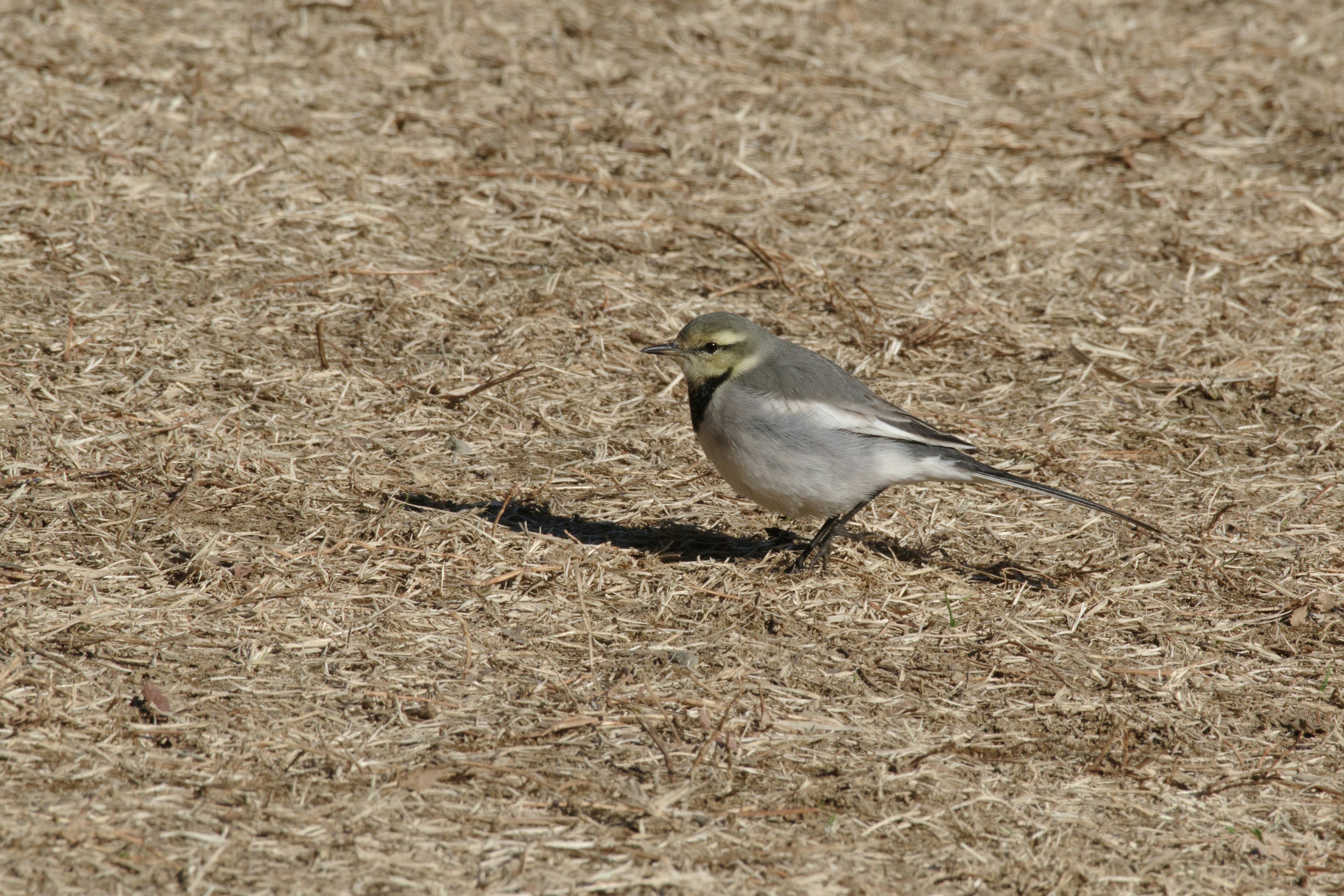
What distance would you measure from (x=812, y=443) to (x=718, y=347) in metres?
0.63

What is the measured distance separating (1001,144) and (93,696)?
703 centimetres

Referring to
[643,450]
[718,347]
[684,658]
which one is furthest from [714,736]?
[643,450]

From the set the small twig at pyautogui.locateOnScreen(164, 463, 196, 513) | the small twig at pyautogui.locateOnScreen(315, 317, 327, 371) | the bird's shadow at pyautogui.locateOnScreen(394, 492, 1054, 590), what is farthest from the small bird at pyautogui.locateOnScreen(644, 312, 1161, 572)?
the small twig at pyautogui.locateOnScreen(164, 463, 196, 513)

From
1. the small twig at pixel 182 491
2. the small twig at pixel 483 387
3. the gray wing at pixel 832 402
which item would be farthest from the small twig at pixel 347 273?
the gray wing at pixel 832 402

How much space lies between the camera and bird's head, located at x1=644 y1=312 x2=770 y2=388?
230 inches

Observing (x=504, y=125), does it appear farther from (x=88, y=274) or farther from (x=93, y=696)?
(x=93, y=696)

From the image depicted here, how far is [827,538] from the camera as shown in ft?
19.0

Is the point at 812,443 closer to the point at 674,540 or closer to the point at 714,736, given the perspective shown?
the point at 674,540

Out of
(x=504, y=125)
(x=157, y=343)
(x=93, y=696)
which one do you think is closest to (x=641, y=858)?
(x=93, y=696)

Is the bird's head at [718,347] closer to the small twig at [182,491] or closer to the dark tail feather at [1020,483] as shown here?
the dark tail feather at [1020,483]

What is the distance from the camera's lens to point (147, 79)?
877 cm

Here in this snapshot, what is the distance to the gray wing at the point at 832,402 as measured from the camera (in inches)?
222

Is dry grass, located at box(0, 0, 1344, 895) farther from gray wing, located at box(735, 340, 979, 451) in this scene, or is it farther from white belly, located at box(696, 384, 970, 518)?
gray wing, located at box(735, 340, 979, 451)

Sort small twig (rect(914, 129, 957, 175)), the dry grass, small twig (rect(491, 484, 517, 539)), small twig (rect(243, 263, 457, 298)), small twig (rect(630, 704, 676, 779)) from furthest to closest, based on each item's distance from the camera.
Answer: small twig (rect(914, 129, 957, 175)) → small twig (rect(243, 263, 457, 298)) → small twig (rect(491, 484, 517, 539)) → small twig (rect(630, 704, 676, 779)) → the dry grass
